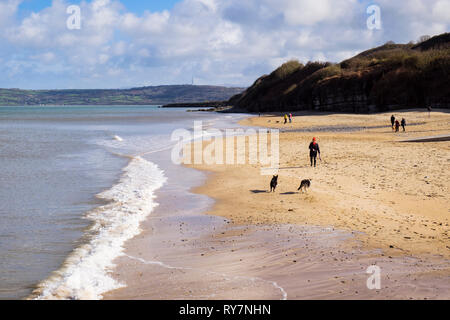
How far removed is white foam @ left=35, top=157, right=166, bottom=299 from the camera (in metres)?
7.11

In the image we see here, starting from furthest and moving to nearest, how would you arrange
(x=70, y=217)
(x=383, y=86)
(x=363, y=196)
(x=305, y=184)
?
(x=383, y=86), (x=305, y=184), (x=363, y=196), (x=70, y=217)

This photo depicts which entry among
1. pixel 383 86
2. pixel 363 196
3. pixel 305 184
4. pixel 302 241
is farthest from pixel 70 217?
pixel 383 86

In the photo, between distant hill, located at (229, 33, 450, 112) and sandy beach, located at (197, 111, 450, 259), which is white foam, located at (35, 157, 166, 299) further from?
distant hill, located at (229, 33, 450, 112)

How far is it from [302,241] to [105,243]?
168 inches

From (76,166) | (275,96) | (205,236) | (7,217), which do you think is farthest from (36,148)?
(275,96)

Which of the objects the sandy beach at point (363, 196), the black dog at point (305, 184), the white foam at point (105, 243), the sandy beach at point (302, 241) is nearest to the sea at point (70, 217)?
the white foam at point (105, 243)

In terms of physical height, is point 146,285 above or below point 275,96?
below

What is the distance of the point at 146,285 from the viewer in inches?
281

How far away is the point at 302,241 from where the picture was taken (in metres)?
9.19

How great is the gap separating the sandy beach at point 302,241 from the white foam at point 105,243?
33 centimetres

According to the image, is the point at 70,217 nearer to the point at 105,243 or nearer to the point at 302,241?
the point at 105,243

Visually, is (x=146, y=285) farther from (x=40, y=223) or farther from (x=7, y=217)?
(x=7, y=217)

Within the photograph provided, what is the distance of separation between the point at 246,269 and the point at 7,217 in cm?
764

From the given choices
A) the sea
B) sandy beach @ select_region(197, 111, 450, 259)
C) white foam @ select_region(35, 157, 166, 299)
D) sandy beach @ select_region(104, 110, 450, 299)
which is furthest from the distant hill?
white foam @ select_region(35, 157, 166, 299)
